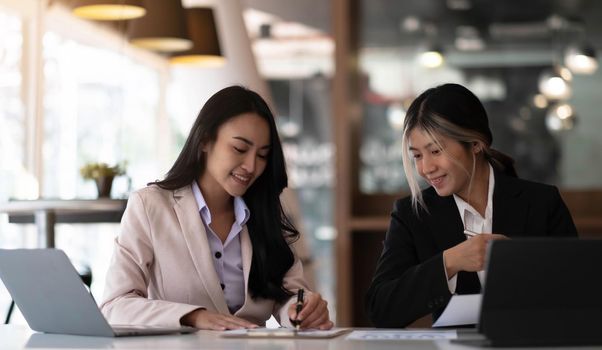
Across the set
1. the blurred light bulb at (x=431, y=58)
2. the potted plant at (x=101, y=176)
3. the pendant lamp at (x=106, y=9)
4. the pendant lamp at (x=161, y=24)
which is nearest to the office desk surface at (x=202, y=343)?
the potted plant at (x=101, y=176)

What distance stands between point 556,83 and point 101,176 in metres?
3.16

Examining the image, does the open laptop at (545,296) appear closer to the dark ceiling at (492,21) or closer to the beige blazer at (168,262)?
the beige blazer at (168,262)

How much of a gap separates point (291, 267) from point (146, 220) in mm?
432

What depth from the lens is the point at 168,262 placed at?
2.56m

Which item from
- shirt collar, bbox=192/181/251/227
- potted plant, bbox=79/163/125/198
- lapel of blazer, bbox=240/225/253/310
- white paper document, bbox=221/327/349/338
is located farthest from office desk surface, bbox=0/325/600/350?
potted plant, bbox=79/163/125/198

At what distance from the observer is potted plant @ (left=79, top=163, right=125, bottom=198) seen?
4496mm

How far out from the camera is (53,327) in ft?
7.19

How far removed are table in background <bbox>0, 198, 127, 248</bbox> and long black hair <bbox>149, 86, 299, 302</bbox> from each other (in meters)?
1.53

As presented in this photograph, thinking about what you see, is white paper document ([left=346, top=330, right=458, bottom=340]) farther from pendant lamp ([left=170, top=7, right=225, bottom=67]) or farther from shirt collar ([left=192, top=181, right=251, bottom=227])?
pendant lamp ([left=170, top=7, right=225, bottom=67])

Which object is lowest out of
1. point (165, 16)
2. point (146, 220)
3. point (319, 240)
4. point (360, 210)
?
point (319, 240)

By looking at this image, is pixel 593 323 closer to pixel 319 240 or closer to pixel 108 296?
pixel 108 296

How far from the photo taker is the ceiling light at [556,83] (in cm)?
620

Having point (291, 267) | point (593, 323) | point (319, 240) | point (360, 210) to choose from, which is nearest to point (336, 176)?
point (360, 210)

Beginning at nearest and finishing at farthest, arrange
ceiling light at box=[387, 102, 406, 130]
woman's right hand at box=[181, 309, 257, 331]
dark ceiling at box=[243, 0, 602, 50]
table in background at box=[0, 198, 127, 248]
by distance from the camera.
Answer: woman's right hand at box=[181, 309, 257, 331]
table in background at box=[0, 198, 127, 248]
dark ceiling at box=[243, 0, 602, 50]
ceiling light at box=[387, 102, 406, 130]
